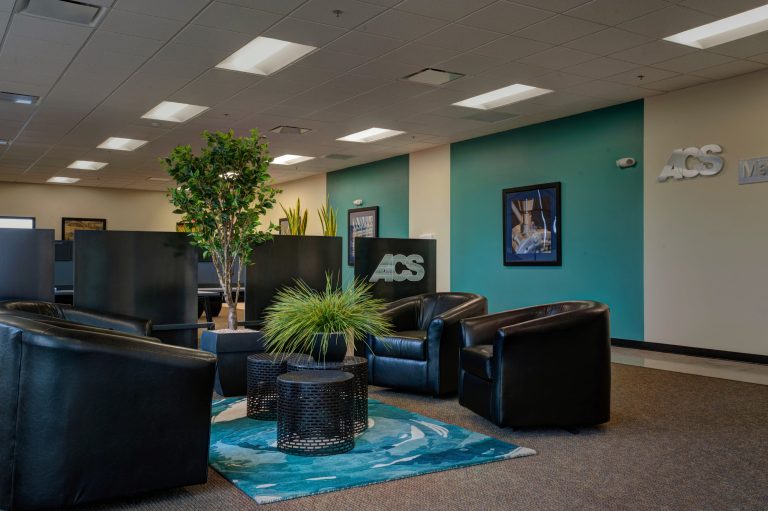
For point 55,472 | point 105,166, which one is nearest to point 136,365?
point 55,472

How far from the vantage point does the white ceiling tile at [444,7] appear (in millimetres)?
4820

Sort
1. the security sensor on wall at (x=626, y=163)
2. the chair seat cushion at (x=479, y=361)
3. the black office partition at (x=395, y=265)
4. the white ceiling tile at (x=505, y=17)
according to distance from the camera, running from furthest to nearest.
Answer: the security sensor on wall at (x=626, y=163) < the black office partition at (x=395, y=265) < the white ceiling tile at (x=505, y=17) < the chair seat cushion at (x=479, y=361)

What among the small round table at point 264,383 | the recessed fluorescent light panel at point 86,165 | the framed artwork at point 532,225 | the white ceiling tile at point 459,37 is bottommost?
the small round table at point 264,383

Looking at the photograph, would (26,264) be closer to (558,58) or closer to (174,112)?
(174,112)

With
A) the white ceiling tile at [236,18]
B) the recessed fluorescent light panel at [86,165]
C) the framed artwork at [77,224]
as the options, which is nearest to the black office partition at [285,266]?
the white ceiling tile at [236,18]

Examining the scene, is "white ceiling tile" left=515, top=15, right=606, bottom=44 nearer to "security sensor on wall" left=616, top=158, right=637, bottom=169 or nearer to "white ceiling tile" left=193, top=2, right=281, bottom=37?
"white ceiling tile" left=193, top=2, right=281, bottom=37

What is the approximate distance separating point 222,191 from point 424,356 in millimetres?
1902

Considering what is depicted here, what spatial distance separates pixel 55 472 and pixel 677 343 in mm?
6427

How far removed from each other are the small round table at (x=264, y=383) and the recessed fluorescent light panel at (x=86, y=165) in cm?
960

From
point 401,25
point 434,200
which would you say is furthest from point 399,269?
point 434,200

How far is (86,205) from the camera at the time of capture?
16.1 m

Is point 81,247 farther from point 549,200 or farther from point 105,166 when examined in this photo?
point 105,166

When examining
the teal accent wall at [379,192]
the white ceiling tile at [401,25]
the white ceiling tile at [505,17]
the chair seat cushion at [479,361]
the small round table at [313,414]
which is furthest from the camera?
the teal accent wall at [379,192]

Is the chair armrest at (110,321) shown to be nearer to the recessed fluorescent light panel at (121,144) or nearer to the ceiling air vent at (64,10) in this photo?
the ceiling air vent at (64,10)
